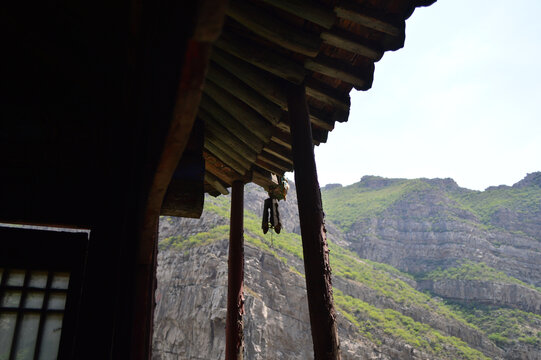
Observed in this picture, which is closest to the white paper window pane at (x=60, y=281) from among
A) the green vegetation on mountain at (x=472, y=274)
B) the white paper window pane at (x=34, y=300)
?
the white paper window pane at (x=34, y=300)

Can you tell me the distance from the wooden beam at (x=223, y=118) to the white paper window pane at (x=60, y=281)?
1.94 meters

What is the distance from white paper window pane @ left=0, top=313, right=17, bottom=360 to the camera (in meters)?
2.32

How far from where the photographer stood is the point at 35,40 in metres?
2.12

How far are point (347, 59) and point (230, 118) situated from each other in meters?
1.30

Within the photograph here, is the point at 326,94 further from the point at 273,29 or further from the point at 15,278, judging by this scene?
the point at 15,278

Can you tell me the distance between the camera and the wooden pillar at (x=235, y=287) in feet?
14.1

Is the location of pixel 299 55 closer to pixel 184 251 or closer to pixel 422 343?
pixel 184 251

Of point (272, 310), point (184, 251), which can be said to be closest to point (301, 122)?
point (272, 310)

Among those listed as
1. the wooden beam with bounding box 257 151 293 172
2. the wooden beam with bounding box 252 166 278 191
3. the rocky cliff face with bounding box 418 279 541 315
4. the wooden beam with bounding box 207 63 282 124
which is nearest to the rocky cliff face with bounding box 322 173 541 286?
the rocky cliff face with bounding box 418 279 541 315

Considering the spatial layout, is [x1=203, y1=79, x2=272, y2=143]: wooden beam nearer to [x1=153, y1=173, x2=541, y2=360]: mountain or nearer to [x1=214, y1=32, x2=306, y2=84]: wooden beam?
[x1=214, y1=32, x2=306, y2=84]: wooden beam

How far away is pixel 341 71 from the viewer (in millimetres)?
3031

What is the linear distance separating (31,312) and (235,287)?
8.21ft

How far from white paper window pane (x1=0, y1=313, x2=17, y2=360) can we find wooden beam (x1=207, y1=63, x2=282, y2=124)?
239 centimetres

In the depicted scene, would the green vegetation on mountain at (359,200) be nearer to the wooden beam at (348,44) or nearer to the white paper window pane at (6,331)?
the wooden beam at (348,44)
